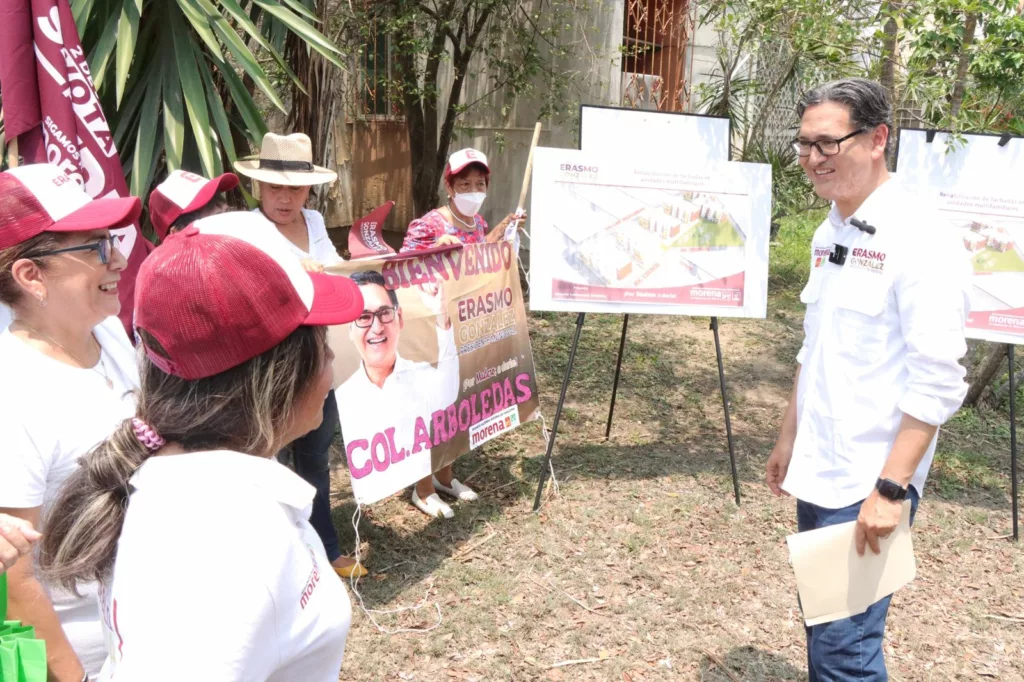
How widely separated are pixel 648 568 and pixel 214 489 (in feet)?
10.4

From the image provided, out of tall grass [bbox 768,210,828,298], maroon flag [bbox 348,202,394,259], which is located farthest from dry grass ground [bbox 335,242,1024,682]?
tall grass [bbox 768,210,828,298]

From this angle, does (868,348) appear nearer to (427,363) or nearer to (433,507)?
(427,363)

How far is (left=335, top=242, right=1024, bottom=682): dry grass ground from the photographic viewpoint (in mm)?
3193

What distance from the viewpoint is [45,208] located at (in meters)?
1.80

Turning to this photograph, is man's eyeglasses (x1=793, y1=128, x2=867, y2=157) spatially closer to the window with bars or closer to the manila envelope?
the manila envelope

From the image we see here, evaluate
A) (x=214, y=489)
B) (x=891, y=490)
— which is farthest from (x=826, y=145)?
(x=214, y=489)

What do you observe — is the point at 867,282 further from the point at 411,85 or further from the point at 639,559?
the point at 411,85

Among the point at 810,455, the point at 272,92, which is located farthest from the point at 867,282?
the point at 272,92

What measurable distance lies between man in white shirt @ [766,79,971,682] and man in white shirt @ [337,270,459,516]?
187 cm

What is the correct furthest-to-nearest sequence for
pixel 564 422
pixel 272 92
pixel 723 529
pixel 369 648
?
1. pixel 564 422
2. pixel 723 529
3. pixel 272 92
4. pixel 369 648

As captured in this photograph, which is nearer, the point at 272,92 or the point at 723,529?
the point at 272,92

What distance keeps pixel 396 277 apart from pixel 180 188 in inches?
41.2

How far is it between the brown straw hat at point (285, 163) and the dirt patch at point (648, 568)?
1801 millimetres

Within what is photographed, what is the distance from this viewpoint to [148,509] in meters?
0.99
